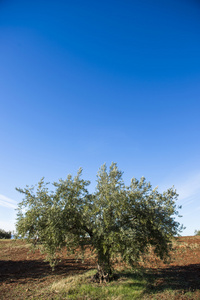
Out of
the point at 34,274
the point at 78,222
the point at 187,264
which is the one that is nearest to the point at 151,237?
the point at 78,222

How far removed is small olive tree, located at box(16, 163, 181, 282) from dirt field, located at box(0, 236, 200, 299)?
8.07ft

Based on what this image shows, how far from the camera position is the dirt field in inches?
664

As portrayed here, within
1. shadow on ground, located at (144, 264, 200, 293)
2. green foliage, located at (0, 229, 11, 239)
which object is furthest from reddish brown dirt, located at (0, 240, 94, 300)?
green foliage, located at (0, 229, 11, 239)

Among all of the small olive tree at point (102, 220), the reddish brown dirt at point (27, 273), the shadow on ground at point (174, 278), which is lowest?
the shadow on ground at point (174, 278)

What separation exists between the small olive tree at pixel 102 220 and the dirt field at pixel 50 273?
96.9 inches

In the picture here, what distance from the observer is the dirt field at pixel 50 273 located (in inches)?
664

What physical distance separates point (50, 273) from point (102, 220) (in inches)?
561

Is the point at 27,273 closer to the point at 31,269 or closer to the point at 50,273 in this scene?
the point at 31,269

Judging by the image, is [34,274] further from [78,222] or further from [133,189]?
[133,189]

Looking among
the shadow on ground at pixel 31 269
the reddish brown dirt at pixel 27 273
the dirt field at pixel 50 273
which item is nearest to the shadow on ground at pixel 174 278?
the dirt field at pixel 50 273

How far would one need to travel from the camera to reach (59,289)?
1647 centimetres

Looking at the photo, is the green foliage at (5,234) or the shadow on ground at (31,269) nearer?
the shadow on ground at (31,269)

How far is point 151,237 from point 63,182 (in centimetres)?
1020

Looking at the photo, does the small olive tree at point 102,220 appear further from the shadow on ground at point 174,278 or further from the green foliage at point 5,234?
the green foliage at point 5,234
